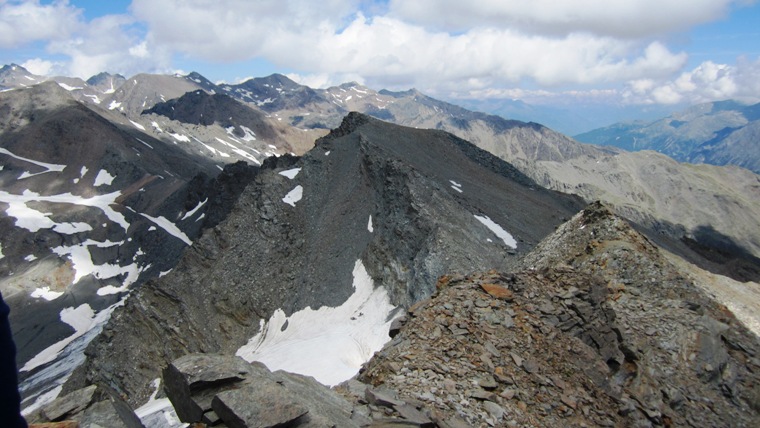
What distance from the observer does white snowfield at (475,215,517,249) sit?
1729 inches

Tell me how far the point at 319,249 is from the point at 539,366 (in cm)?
3576

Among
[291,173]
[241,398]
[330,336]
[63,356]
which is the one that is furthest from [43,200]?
[241,398]

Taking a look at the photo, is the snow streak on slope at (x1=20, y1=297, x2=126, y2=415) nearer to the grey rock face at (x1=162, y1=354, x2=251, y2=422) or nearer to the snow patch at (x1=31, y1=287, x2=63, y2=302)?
the snow patch at (x1=31, y1=287, x2=63, y2=302)

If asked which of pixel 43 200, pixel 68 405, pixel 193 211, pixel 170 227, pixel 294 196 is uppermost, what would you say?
pixel 294 196

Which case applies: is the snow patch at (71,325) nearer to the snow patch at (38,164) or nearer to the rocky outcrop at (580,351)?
the snow patch at (38,164)

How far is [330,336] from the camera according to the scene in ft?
128

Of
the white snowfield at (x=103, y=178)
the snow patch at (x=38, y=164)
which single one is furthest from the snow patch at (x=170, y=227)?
the snow patch at (x=38, y=164)

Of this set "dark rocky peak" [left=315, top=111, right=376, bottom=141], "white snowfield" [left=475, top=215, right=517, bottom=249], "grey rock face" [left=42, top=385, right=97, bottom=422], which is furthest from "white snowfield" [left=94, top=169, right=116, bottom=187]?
"grey rock face" [left=42, top=385, right=97, bottom=422]

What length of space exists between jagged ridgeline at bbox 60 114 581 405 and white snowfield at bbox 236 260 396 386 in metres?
0.42

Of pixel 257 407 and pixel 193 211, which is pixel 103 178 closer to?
pixel 193 211

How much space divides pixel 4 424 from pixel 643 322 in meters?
22.3

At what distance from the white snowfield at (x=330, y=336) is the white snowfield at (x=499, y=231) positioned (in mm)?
11634

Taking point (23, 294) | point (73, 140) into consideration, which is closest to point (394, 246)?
point (23, 294)

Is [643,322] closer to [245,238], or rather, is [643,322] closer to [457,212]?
[457,212]
